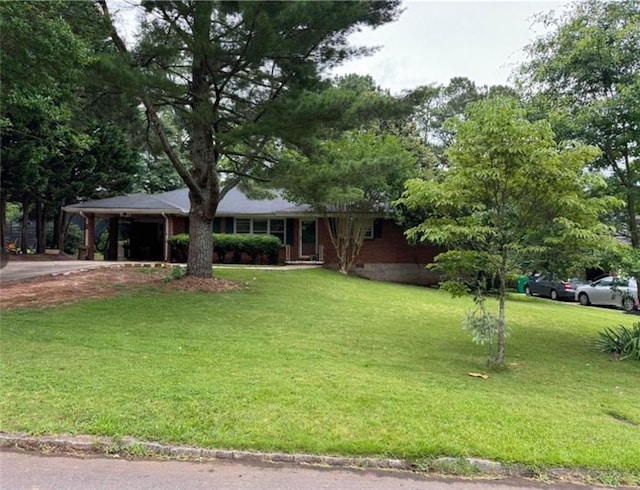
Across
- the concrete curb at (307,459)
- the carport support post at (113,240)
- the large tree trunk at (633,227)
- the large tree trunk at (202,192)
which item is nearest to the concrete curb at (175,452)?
the concrete curb at (307,459)

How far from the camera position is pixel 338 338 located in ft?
27.1

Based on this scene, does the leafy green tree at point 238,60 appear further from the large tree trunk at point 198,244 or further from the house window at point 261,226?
the house window at point 261,226

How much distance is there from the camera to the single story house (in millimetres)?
21297

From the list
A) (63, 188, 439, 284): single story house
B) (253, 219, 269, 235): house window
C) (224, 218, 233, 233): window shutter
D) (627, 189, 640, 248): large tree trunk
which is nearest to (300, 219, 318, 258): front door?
(63, 188, 439, 284): single story house

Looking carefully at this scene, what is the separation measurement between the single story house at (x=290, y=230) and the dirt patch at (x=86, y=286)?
699 cm

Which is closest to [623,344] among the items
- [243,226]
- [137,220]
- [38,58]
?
[38,58]

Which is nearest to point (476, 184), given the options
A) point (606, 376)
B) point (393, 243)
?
point (606, 376)

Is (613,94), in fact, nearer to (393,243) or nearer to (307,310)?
(307,310)

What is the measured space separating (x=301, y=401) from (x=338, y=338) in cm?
357

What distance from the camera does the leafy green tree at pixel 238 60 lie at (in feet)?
32.2

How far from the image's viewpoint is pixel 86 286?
12.0m

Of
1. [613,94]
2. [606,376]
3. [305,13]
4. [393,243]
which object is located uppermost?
[305,13]

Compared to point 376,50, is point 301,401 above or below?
below

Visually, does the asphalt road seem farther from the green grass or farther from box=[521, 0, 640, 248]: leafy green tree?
box=[521, 0, 640, 248]: leafy green tree
